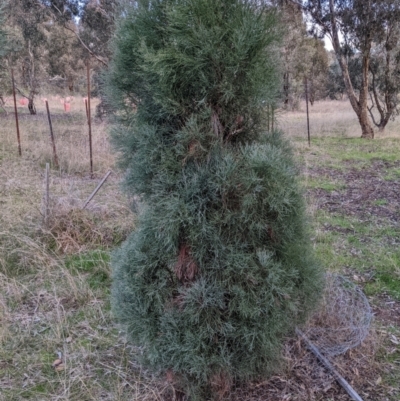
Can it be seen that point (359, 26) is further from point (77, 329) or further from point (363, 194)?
point (77, 329)

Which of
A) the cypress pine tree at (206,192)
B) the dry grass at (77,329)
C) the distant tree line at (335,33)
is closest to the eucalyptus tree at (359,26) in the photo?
the distant tree line at (335,33)

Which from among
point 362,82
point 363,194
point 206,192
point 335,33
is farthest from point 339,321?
point 335,33

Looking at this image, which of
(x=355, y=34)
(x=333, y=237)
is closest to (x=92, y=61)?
(x=355, y=34)

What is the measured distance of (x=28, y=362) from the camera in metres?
2.88

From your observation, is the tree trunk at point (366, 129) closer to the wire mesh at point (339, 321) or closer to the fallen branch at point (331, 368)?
the wire mesh at point (339, 321)

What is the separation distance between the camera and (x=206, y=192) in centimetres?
211

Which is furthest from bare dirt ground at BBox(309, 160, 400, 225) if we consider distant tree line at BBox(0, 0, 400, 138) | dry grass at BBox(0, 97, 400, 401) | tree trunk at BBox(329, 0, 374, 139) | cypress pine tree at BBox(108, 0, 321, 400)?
tree trunk at BBox(329, 0, 374, 139)

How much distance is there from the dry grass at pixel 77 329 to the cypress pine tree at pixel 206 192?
1.36 ft

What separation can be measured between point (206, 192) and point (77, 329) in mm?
1876

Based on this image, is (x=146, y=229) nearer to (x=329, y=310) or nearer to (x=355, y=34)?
(x=329, y=310)

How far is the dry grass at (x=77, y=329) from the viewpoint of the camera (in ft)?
8.48

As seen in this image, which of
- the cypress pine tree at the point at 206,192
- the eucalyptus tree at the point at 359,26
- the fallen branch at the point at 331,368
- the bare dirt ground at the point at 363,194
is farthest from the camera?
the eucalyptus tree at the point at 359,26

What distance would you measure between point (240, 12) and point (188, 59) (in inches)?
14.6

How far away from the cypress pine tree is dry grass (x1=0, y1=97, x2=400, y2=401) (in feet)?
1.36
